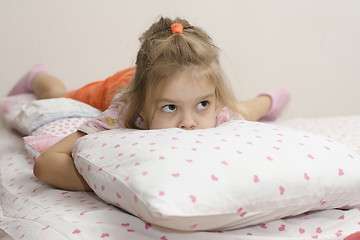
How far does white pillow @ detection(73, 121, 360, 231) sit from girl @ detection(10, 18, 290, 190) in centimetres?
13

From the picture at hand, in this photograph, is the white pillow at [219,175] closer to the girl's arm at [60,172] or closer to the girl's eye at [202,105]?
the girl's arm at [60,172]

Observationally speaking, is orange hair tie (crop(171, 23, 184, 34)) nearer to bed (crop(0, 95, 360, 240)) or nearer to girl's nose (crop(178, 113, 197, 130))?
girl's nose (crop(178, 113, 197, 130))

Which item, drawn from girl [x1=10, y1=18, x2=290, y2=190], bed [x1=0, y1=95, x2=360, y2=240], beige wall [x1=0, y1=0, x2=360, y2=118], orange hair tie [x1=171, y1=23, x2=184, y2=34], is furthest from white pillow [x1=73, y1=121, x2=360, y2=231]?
beige wall [x1=0, y1=0, x2=360, y2=118]

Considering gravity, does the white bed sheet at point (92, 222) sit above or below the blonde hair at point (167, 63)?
below

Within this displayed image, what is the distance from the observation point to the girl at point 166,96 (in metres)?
1.00

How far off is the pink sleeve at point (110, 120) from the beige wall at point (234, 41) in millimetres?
868

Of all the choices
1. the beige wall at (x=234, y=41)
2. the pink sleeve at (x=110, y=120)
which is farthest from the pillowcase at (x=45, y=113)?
the beige wall at (x=234, y=41)

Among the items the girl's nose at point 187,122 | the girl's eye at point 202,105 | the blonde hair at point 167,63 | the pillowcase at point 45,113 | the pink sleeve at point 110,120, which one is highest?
A: the blonde hair at point 167,63

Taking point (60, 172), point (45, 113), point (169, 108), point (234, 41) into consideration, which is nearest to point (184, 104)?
point (169, 108)

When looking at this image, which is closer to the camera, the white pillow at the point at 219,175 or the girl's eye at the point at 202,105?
the white pillow at the point at 219,175

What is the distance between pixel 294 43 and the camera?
2.18m

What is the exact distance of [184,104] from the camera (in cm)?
103

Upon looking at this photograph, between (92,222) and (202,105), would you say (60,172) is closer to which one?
(92,222)

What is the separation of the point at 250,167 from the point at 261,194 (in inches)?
1.8
